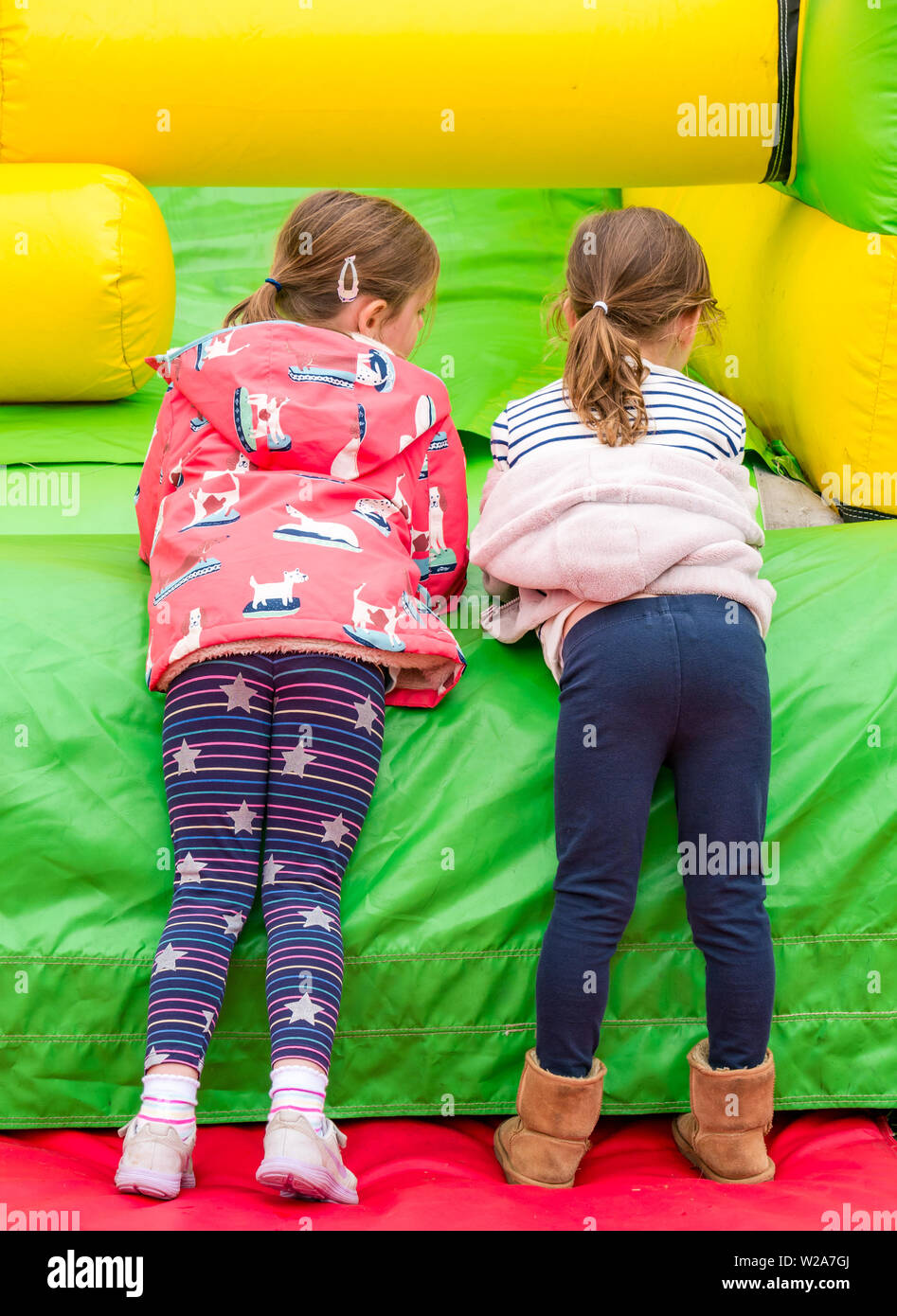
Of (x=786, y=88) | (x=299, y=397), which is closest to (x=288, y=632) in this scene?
(x=299, y=397)

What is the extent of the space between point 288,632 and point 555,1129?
0.48 m

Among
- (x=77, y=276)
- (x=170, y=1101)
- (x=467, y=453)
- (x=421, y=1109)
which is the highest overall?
(x=77, y=276)

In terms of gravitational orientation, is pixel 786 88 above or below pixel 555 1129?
above

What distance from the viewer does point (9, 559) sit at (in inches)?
51.9

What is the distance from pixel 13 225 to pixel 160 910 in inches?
44.2

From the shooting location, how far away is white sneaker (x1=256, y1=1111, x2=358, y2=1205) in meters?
0.91

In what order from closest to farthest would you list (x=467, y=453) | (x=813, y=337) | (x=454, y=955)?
(x=454, y=955), (x=813, y=337), (x=467, y=453)

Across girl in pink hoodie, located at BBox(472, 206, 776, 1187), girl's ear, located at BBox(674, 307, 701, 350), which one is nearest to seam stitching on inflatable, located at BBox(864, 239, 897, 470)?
girl's ear, located at BBox(674, 307, 701, 350)

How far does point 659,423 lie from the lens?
1156 millimetres

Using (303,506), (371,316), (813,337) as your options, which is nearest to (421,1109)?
(303,506)

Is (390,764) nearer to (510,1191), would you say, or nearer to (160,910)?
(160,910)

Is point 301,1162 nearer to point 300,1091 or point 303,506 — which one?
point 300,1091

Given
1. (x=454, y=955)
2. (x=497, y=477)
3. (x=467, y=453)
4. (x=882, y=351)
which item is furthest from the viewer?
(x=467, y=453)

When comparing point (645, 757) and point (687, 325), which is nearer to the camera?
point (645, 757)
